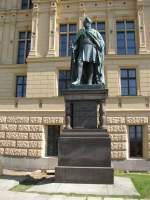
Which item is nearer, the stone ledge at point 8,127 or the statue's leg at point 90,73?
the statue's leg at point 90,73

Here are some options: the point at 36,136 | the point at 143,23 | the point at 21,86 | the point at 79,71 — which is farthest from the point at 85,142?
the point at 143,23

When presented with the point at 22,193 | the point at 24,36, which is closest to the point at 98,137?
the point at 22,193

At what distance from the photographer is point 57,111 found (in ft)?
76.0

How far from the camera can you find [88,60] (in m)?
13.3

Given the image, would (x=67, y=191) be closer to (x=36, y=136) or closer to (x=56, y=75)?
(x=36, y=136)

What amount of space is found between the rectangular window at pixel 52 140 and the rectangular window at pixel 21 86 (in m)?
6.54

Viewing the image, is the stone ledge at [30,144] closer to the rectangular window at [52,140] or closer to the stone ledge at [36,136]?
the stone ledge at [36,136]

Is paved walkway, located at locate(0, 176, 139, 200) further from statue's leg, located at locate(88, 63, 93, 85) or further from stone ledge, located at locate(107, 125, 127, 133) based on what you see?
stone ledge, located at locate(107, 125, 127, 133)

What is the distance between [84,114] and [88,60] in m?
2.65

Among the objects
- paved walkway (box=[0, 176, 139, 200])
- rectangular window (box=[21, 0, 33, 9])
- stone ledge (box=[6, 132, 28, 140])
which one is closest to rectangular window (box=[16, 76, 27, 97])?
stone ledge (box=[6, 132, 28, 140])

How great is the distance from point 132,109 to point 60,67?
8349 mm

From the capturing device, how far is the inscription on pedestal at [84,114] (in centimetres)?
1230

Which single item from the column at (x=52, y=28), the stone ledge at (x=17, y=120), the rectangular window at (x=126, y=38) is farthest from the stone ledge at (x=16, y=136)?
the rectangular window at (x=126, y=38)

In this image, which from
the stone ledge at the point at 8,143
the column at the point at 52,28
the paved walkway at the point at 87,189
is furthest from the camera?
the column at the point at 52,28
